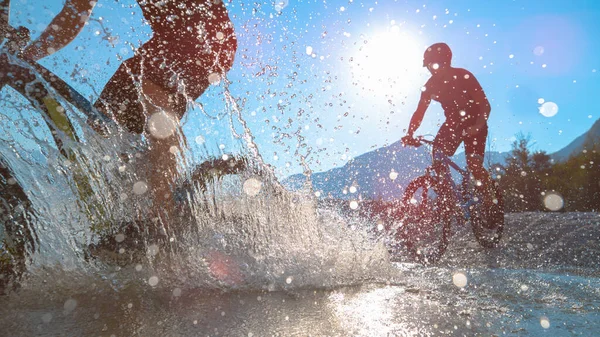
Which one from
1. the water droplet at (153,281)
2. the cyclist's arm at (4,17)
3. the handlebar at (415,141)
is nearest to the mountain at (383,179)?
the handlebar at (415,141)

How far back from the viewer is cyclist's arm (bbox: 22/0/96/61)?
8.63 feet

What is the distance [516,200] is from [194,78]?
48.3 ft

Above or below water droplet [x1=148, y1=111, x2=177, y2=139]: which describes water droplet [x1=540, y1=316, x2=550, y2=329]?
below

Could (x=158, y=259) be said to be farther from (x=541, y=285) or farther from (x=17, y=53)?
(x=541, y=285)

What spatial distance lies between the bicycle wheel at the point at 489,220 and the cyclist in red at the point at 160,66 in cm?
477

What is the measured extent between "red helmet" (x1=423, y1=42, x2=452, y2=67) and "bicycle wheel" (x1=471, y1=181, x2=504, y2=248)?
6.47ft

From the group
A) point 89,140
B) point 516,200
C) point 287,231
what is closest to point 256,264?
point 287,231

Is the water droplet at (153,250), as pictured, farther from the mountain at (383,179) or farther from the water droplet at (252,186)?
the mountain at (383,179)

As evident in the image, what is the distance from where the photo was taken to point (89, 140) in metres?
2.39

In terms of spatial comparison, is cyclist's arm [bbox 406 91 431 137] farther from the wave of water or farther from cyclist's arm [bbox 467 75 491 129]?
the wave of water

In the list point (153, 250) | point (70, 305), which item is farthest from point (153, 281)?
point (70, 305)

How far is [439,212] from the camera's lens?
18.5ft

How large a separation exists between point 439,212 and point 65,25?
15.7 ft

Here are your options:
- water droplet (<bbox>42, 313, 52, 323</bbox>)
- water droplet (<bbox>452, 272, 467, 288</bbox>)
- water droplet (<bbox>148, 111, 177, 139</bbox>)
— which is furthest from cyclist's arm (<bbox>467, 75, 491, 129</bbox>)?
water droplet (<bbox>42, 313, 52, 323</bbox>)
